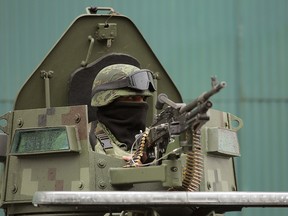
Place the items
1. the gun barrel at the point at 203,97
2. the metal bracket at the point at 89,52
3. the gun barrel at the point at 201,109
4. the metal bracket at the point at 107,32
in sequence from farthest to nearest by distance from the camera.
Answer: the metal bracket at the point at 107,32 → the metal bracket at the point at 89,52 → the gun barrel at the point at 201,109 → the gun barrel at the point at 203,97

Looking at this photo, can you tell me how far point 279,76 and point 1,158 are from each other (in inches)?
256

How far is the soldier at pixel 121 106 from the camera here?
519 inches

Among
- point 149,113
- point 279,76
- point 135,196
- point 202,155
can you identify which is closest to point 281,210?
point 279,76

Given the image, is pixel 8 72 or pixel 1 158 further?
pixel 8 72

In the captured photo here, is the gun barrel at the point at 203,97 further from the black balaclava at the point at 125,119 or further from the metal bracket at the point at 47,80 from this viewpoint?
the metal bracket at the point at 47,80

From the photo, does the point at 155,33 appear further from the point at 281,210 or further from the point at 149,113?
the point at 149,113

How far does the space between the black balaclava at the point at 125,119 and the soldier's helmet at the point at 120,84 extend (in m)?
0.09

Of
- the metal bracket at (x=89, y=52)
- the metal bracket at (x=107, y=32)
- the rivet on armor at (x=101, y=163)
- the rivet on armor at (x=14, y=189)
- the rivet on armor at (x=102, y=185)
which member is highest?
the metal bracket at (x=107, y=32)

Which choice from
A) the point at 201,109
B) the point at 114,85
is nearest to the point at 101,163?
the point at 114,85

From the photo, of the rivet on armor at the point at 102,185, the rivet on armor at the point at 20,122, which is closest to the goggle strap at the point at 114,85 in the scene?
the rivet on armor at the point at 20,122

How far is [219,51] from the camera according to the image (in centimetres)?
1883

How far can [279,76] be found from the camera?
19125mm

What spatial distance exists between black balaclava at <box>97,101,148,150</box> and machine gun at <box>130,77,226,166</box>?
48 centimetres

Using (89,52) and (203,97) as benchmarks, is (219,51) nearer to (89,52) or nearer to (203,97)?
(89,52)
